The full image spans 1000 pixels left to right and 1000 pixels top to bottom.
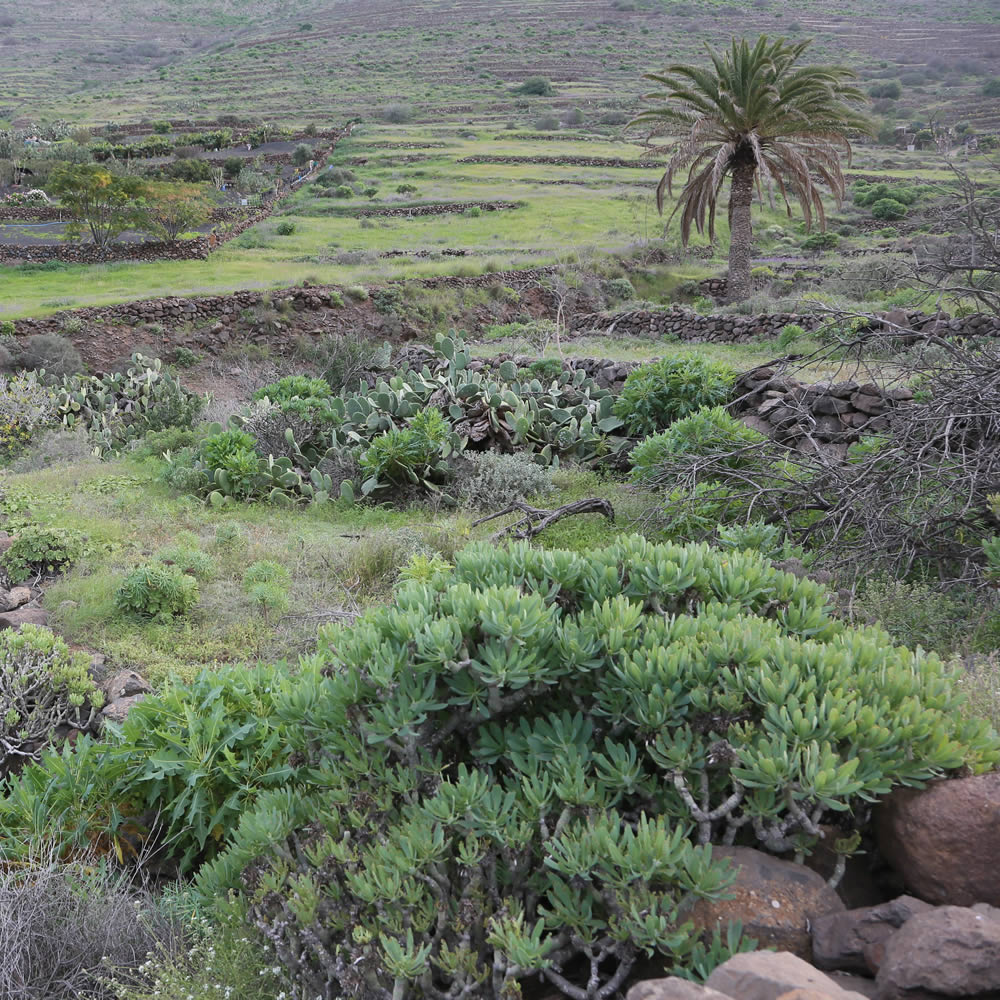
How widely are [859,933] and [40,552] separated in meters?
6.45

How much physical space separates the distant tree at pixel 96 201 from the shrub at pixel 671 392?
79.0 feet

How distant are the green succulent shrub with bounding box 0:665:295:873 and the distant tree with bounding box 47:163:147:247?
89.9 feet

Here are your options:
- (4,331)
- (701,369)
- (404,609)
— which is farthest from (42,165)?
(404,609)

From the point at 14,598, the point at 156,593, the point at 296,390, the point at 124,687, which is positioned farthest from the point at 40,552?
the point at 296,390

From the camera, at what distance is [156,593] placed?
17.9ft

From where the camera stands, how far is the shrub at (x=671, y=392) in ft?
26.5

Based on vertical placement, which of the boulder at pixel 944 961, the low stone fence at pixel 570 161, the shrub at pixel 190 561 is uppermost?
the low stone fence at pixel 570 161

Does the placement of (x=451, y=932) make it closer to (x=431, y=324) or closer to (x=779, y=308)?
(x=779, y=308)

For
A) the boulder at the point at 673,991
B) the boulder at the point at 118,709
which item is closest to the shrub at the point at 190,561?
the boulder at the point at 118,709

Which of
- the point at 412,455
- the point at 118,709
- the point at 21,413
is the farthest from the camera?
the point at 21,413

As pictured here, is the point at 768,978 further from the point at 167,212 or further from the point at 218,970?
the point at 167,212

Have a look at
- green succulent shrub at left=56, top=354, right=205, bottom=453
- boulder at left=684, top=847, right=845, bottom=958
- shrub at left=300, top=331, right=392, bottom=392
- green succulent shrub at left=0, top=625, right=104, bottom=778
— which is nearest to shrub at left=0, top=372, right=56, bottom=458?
green succulent shrub at left=56, top=354, right=205, bottom=453

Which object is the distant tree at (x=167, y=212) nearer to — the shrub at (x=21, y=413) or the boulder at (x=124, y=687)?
the shrub at (x=21, y=413)

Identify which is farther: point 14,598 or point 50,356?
point 50,356
